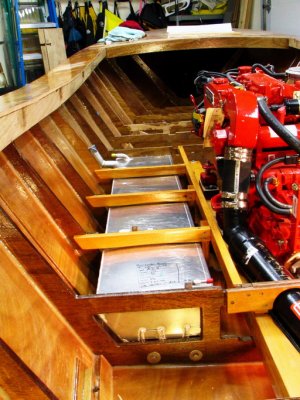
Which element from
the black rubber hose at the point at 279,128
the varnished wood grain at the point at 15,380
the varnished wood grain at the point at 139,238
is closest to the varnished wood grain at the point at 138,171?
the varnished wood grain at the point at 139,238

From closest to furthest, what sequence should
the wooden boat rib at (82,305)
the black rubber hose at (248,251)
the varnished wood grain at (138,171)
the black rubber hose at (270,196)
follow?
the wooden boat rib at (82,305) < the black rubber hose at (248,251) < the black rubber hose at (270,196) < the varnished wood grain at (138,171)

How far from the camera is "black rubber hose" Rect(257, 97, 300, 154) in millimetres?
1303

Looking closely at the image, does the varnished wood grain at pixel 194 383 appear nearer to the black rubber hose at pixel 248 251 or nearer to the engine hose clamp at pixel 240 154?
the black rubber hose at pixel 248 251

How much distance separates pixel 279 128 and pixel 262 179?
0.82 feet

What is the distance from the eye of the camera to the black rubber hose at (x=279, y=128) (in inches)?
51.3

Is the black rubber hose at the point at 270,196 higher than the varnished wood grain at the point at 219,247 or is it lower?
higher

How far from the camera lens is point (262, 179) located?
152 centimetres

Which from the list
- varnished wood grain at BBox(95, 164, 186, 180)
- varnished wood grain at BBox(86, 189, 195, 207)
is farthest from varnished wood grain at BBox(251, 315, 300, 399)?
varnished wood grain at BBox(95, 164, 186, 180)

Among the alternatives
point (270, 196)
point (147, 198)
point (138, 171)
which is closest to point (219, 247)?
point (270, 196)

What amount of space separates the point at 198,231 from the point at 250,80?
0.86 m

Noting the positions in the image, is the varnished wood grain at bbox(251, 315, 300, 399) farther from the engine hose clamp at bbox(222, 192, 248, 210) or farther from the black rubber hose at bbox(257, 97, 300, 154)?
the black rubber hose at bbox(257, 97, 300, 154)

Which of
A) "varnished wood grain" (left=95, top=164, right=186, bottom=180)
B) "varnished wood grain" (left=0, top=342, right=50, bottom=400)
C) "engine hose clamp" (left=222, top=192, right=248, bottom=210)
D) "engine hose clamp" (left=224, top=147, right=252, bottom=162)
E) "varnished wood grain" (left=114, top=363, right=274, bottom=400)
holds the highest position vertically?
"engine hose clamp" (left=224, top=147, right=252, bottom=162)

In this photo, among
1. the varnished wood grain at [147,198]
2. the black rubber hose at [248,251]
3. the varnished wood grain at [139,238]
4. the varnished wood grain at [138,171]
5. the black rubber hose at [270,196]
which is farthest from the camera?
the varnished wood grain at [138,171]

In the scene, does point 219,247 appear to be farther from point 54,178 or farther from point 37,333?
point 54,178
